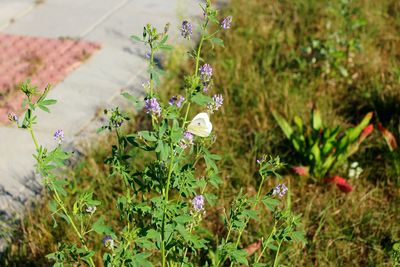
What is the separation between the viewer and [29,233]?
2818 mm

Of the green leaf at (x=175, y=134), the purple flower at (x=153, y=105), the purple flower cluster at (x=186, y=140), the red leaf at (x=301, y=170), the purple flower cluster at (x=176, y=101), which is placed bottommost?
the red leaf at (x=301, y=170)

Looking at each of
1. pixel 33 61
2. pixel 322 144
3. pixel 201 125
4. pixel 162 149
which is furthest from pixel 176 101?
pixel 33 61

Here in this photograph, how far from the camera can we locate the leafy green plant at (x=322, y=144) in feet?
11.0

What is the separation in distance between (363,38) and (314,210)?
210 centimetres

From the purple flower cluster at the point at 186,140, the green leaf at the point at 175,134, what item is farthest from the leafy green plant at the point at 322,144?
the green leaf at the point at 175,134

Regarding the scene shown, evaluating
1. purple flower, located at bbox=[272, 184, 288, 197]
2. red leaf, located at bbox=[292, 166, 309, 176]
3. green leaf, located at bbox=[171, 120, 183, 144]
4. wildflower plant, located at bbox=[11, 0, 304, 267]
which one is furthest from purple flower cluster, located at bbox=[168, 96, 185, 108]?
red leaf, located at bbox=[292, 166, 309, 176]

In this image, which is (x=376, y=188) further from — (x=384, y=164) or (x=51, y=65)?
(x=51, y=65)

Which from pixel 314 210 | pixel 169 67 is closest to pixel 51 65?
pixel 169 67

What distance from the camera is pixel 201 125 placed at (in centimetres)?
184

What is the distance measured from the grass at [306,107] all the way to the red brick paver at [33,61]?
0.80 meters

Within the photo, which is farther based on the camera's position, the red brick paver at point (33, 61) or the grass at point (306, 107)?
the red brick paver at point (33, 61)

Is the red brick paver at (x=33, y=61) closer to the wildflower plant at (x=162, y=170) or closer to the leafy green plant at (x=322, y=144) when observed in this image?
the leafy green plant at (x=322, y=144)

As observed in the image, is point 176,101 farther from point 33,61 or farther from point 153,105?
point 33,61

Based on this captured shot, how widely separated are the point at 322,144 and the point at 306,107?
586 millimetres
